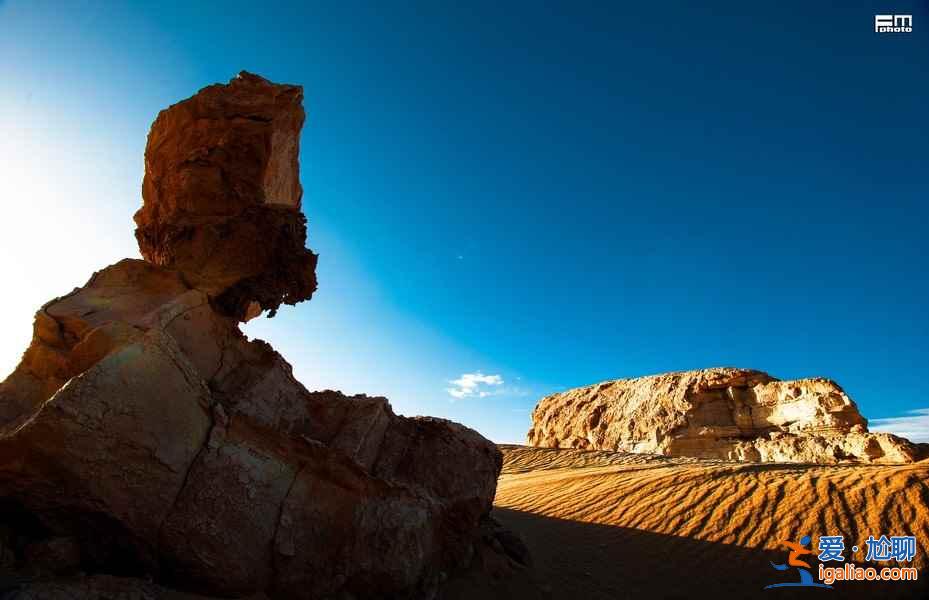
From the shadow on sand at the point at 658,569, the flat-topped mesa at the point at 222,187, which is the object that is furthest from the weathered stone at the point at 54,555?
the shadow on sand at the point at 658,569

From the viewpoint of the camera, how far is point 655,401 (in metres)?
35.8

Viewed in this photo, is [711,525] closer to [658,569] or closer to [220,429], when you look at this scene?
[658,569]

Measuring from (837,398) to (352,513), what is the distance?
3267cm

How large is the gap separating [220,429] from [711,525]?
433 inches

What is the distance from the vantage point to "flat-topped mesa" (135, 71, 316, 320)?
7.75 m

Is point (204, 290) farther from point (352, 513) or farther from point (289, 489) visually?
point (352, 513)

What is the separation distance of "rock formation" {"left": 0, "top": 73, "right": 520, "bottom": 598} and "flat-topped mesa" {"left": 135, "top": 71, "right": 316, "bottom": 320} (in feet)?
0.10

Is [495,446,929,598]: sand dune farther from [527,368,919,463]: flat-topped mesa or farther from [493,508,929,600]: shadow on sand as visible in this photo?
[527,368,919,463]: flat-topped mesa

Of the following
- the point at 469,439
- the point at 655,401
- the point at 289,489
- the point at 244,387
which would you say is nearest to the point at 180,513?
the point at 289,489

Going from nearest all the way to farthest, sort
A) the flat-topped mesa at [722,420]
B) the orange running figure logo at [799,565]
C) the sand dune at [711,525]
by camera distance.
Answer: the orange running figure logo at [799,565] < the sand dune at [711,525] < the flat-topped mesa at [722,420]

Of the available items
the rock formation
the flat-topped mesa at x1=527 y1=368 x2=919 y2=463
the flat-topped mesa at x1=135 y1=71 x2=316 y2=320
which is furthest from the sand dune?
the flat-topped mesa at x1=527 y1=368 x2=919 y2=463

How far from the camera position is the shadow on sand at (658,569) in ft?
25.3

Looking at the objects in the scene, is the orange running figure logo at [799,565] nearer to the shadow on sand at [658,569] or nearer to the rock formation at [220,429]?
the shadow on sand at [658,569]

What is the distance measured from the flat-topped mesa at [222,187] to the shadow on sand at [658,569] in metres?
8.47
